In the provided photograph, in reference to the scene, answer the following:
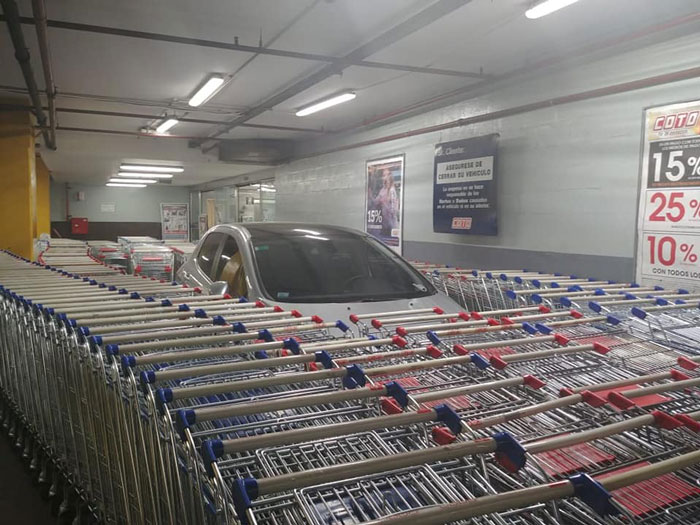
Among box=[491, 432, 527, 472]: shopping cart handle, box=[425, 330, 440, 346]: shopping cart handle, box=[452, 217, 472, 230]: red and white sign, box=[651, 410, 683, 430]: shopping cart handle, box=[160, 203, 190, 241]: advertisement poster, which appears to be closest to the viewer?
box=[491, 432, 527, 472]: shopping cart handle

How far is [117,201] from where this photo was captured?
22750 mm

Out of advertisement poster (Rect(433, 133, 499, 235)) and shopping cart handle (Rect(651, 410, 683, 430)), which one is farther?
advertisement poster (Rect(433, 133, 499, 235))

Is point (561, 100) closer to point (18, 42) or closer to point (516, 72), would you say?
point (516, 72)

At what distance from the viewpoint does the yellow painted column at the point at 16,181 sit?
29.2ft

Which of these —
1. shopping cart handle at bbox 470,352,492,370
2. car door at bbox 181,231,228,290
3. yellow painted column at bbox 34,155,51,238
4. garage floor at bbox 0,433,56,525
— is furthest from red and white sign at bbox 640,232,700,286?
yellow painted column at bbox 34,155,51,238

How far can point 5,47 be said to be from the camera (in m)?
5.79

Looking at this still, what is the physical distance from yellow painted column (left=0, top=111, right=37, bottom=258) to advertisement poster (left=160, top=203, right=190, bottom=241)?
479 inches

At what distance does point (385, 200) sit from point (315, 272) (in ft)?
17.3

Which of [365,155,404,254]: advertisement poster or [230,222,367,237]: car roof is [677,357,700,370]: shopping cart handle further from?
[365,155,404,254]: advertisement poster

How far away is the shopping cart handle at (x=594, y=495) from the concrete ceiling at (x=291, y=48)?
3.94 metres

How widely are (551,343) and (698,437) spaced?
0.98 m

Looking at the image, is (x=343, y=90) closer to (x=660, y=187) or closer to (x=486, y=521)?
(x=660, y=187)

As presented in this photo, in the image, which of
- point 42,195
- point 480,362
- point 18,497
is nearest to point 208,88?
point 18,497

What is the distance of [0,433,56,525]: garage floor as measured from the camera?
10.2 ft
